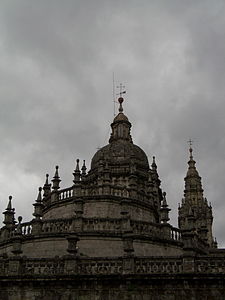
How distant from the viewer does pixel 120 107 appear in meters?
49.4

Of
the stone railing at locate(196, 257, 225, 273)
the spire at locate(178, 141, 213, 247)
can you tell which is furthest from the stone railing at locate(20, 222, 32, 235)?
the spire at locate(178, 141, 213, 247)

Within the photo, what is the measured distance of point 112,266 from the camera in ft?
70.6

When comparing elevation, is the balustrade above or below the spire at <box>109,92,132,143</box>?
below

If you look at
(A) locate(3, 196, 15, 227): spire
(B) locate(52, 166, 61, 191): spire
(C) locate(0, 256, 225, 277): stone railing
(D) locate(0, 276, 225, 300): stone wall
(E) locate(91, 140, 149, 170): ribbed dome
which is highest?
(E) locate(91, 140, 149, 170): ribbed dome

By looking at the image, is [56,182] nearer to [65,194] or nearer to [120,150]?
[65,194]

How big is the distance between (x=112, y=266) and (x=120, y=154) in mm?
21905

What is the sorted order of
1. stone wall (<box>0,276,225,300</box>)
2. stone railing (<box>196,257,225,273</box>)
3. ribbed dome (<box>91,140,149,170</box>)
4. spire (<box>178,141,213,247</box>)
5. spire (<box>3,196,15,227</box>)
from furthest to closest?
spire (<box>178,141,213,247</box>), ribbed dome (<box>91,140,149,170</box>), spire (<box>3,196,15,227</box>), stone railing (<box>196,257,225,273</box>), stone wall (<box>0,276,225,300</box>)

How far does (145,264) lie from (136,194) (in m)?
12.4

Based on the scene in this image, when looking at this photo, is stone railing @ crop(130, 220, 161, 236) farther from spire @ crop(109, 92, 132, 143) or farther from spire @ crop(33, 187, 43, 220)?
spire @ crop(109, 92, 132, 143)

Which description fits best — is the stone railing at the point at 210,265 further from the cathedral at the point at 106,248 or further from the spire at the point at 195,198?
the spire at the point at 195,198

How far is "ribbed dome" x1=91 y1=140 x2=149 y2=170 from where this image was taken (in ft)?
137

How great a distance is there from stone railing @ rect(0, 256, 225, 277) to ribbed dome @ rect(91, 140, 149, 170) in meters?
19.6

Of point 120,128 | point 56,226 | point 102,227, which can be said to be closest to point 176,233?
point 102,227

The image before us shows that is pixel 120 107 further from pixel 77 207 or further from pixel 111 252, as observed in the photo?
pixel 111 252
